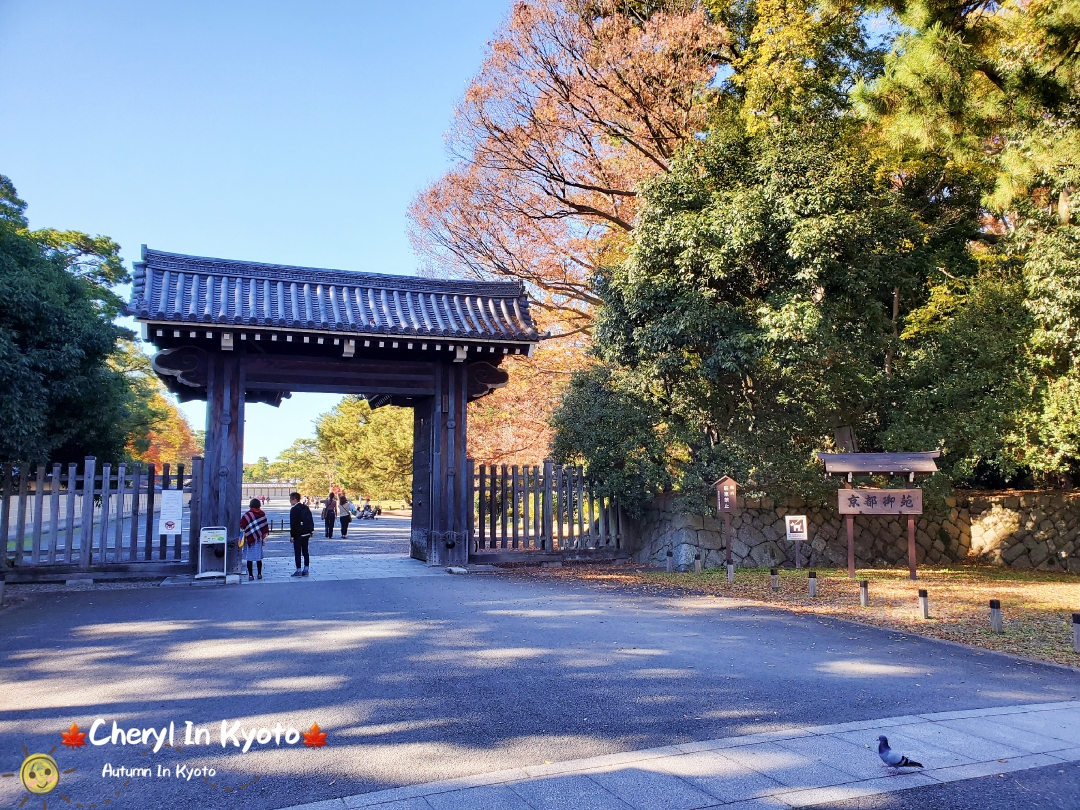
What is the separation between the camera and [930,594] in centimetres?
1103

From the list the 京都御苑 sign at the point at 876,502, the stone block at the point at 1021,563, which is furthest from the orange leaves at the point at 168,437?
the stone block at the point at 1021,563

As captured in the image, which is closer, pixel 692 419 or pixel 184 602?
pixel 184 602

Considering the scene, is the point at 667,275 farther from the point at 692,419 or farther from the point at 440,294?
the point at 440,294

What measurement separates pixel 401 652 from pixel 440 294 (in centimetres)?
905

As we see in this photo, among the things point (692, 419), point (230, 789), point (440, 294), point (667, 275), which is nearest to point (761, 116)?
point (667, 275)

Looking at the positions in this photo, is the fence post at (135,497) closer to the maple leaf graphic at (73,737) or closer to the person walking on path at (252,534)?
the person walking on path at (252,534)

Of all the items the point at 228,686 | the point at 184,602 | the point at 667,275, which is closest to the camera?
the point at 228,686

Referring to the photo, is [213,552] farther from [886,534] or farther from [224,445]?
A: [886,534]

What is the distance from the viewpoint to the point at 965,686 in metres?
6.05

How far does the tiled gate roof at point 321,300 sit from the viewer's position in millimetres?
12242

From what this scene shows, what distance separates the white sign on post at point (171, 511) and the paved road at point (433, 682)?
2377 mm

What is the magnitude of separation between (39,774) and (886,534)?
655 inches

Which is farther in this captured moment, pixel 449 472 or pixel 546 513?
pixel 546 513

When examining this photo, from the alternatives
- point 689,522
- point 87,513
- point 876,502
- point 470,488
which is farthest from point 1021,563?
point 87,513
